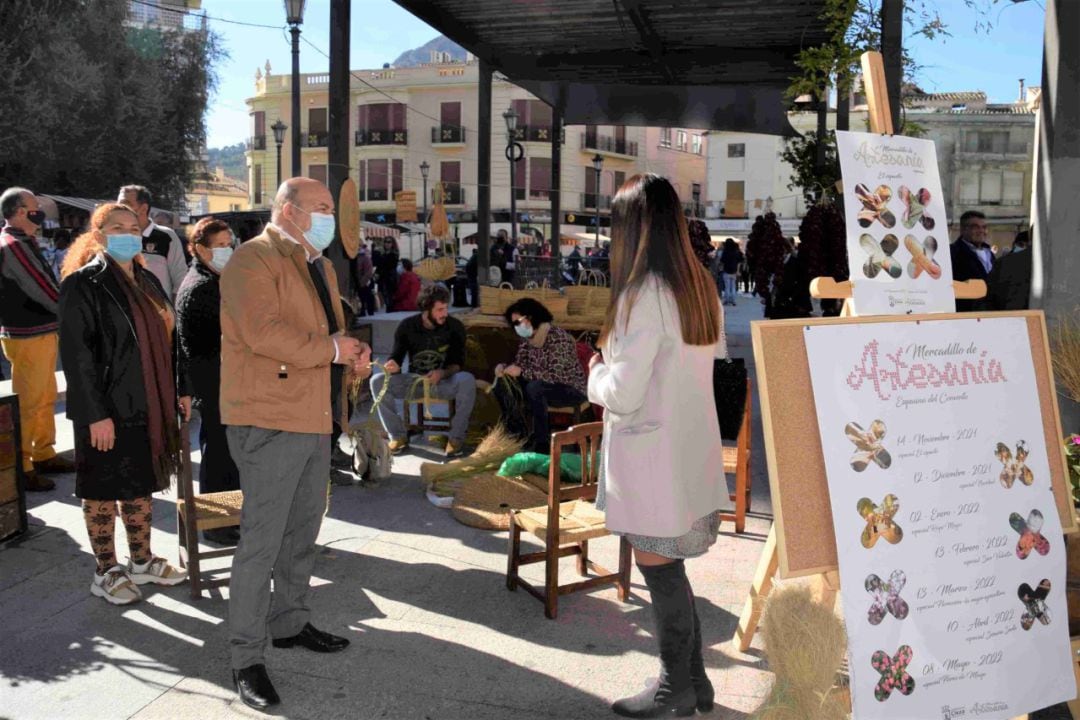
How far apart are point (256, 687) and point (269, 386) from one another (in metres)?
0.95

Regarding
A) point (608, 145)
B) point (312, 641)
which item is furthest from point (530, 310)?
point (608, 145)

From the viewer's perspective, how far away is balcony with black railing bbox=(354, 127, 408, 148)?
49.8 meters

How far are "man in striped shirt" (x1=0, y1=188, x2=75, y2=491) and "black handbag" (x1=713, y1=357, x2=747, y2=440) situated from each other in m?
3.72

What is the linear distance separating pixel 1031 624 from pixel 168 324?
3362 millimetres

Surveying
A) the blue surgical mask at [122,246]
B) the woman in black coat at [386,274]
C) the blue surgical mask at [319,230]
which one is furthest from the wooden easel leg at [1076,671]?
the woman in black coat at [386,274]

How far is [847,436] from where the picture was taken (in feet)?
8.22

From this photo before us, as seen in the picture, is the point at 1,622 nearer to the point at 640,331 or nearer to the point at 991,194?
the point at 640,331

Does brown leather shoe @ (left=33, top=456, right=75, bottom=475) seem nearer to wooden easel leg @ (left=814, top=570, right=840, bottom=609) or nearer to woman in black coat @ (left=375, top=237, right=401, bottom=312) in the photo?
wooden easel leg @ (left=814, top=570, right=840, bottom=609)

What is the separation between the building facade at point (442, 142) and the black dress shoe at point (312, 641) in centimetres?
4385

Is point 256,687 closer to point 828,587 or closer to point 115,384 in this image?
point 115,384

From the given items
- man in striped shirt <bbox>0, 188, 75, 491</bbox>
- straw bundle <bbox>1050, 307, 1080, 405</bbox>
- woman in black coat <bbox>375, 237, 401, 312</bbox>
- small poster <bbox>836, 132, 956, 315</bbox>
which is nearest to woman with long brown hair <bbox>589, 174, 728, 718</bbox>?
small poster <bbox>836, 132, 956, 315</bbox>

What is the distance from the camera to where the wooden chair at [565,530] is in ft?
12.4

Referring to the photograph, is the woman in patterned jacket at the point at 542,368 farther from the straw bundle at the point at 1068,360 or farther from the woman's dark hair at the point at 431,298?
the straw bundle at the point at 1068,360

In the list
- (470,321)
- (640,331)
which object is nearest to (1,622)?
(640,331)
